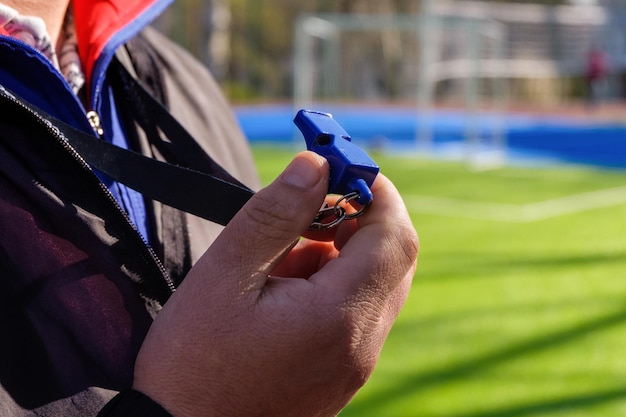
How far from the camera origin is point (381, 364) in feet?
13.0

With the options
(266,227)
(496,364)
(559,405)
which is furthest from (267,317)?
(496,364)

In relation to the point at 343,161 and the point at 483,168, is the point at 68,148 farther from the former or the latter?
the point at 483,168

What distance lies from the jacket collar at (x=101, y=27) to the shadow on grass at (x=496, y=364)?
2.55 m

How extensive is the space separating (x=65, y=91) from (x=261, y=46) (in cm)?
2796

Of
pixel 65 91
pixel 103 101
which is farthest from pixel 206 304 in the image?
pixel 103 101

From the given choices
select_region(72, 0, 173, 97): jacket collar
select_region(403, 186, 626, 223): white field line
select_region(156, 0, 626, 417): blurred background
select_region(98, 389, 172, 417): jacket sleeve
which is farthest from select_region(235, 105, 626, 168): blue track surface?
select_region(98, 389, 172, 417): jacket sleeve

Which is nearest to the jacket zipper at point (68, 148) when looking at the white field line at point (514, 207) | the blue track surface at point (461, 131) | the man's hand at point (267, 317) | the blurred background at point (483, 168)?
the man's hand at point (267, 317)

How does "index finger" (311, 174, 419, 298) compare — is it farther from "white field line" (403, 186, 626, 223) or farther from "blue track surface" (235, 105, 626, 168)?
"blue track surface" (235, 105, 626, 168)

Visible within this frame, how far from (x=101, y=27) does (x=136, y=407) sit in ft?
1.68

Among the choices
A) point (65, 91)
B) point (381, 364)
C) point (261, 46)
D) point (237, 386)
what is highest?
point (65, 91)

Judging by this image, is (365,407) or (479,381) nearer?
(365,407)

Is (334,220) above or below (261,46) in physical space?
above

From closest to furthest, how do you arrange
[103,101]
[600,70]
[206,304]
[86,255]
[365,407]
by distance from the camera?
[206,304]
[86,255]
[103,101]
[365,407]
[600,70]

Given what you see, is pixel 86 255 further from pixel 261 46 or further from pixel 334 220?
pixel 261 46
